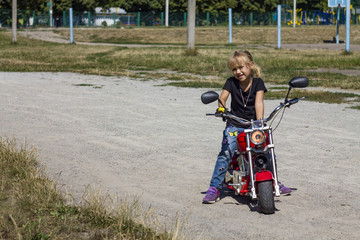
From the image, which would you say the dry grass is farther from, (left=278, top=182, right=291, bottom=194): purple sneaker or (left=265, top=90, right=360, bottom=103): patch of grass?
(left=278, top=182, right=291, bottom=194): purple sneaker

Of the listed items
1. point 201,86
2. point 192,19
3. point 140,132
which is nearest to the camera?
point 140,132

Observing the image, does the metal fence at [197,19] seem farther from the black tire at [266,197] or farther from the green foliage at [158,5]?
the black tire at [266,197]

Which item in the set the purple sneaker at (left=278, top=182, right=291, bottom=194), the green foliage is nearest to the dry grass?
the green foliage

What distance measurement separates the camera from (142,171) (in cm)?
694

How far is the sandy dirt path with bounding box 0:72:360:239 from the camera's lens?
206 inches

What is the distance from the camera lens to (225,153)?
579cm

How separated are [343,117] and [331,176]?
4.33 metres

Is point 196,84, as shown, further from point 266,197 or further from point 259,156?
point 266,197

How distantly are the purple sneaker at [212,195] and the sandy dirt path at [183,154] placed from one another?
0.07 metres

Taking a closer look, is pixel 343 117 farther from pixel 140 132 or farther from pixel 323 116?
pixel 140 132

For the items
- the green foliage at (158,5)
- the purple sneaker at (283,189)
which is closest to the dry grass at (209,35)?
the green foliage at (158,5)

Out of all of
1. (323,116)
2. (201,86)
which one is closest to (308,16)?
(201,86)

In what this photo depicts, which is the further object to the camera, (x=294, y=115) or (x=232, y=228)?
(x=294, y=115)

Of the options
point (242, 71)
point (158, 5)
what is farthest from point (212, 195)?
point (158, 5)
